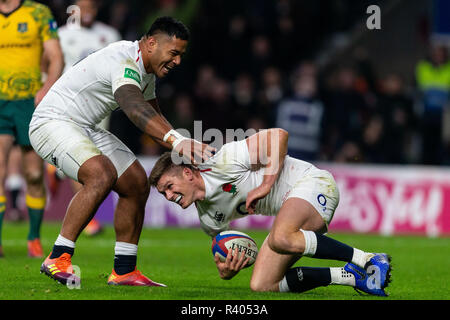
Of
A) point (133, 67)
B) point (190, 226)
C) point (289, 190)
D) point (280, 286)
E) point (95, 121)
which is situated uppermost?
point (133, 67)

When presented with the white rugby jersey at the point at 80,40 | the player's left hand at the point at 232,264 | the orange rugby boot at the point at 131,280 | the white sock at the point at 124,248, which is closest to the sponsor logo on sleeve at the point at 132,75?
the white sock at the point at 124,248

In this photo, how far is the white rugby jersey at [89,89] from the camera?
6.84 m

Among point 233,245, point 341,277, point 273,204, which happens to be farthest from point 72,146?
point 341,277

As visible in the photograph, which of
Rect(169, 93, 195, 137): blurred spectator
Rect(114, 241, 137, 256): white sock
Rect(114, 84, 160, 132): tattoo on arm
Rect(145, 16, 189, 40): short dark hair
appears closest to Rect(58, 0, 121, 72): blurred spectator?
Rect(169, 93, 195, 137): blurred spectator

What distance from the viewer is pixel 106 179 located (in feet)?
21.9

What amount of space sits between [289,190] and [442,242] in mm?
6540

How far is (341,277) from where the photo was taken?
688 centimetres

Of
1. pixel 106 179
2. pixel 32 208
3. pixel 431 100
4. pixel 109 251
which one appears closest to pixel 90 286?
pixel 106 179

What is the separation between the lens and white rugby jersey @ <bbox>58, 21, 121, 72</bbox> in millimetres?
11477

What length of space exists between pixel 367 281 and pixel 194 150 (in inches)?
66.8

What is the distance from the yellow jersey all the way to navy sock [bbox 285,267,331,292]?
3580 mm

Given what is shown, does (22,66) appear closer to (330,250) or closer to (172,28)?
(172,28)

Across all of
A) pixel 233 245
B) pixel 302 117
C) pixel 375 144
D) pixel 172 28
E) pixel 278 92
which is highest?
pixel 172 28

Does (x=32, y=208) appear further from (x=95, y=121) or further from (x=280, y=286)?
(x=280, y=286)
